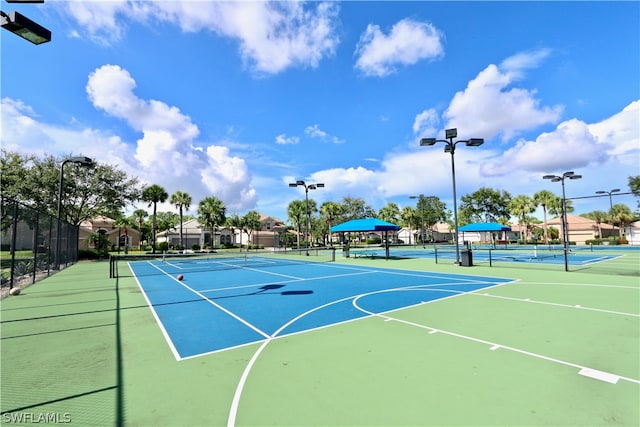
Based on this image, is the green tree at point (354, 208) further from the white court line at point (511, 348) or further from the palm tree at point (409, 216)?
the white court line at point (511, 348)

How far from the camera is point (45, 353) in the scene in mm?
6141

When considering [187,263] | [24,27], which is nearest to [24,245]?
[187,263]

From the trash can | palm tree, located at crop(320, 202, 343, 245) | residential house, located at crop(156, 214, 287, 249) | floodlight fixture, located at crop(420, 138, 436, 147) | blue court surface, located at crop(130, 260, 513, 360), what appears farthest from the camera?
palm tree, located at crop(320, 202, 343, 245)

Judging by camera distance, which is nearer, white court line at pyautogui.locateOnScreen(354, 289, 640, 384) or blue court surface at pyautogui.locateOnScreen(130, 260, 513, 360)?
white court line at pyautogui.locateOnScreen(354, 289, 640, 384)

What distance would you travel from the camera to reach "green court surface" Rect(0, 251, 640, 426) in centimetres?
391

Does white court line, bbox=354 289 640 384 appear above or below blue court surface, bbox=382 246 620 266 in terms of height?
above

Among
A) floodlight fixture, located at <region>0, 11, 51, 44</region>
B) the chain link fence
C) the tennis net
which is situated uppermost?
floodlight fixture, located at <region>0, 11, 51, 44</region>

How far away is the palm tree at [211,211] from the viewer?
60.7 meters

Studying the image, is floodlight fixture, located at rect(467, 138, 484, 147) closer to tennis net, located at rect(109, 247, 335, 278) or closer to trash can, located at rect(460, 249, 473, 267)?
trash can, located at rect(460, 249, 473, 267)

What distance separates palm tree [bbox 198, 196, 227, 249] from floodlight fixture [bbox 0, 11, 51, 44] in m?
57.2

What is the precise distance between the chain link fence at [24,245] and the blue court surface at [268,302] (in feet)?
17.3

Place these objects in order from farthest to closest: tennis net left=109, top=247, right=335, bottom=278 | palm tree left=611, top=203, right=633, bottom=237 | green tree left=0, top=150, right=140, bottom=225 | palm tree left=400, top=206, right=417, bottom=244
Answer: palm tree left=400, top=206, right=417, bottom=244
palm tree left=611, top=203, right=633, bottom=237
green tree left=0, top=150, right=140, bottom=225
tennis net left=109, top=247, right=335, bottom=278

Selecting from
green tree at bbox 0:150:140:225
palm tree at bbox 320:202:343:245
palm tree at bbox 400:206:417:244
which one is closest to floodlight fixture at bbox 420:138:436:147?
green tree at bbox 0:150:140:225

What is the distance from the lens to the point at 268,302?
10.7 metres
